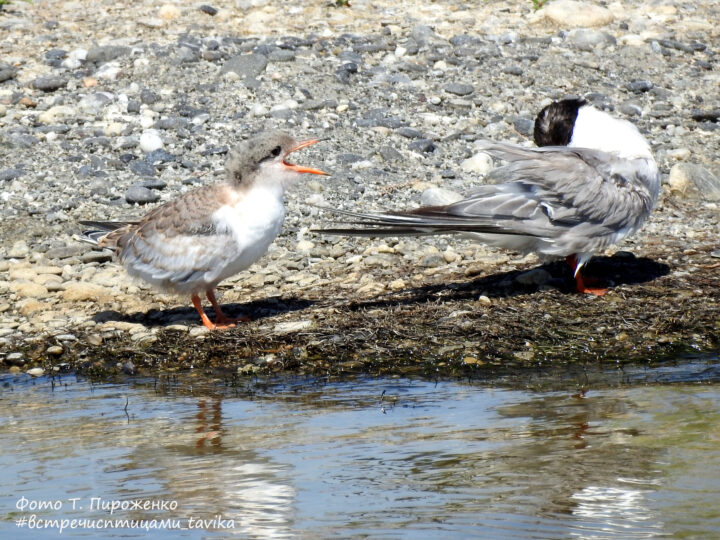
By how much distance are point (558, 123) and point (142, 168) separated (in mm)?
2678

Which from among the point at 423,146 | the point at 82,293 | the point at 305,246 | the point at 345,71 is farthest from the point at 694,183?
the point at 82,293

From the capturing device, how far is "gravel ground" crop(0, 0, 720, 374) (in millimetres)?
5156

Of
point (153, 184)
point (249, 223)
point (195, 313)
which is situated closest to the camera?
point (249, 223)

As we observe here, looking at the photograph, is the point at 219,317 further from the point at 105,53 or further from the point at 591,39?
the point at 591,39

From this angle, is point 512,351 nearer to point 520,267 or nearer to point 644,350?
point 644,350

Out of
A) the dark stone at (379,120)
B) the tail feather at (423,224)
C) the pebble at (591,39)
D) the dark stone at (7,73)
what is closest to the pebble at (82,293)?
the tail feather at (423,224)

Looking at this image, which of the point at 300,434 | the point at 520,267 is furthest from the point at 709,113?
the point at 300,434

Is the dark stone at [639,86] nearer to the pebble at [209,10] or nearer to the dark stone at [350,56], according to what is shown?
the dark stone at [350,56]

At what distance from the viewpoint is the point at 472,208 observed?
219 inches

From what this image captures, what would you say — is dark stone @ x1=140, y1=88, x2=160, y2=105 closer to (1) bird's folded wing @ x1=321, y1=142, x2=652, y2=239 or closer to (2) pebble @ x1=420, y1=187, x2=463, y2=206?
(2) pebble @ x1=420, y1=187, x2=463, y2=206

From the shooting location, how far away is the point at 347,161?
23.9 ft

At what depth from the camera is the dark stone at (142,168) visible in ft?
23.5

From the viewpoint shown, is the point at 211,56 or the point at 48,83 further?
the point at 211,56

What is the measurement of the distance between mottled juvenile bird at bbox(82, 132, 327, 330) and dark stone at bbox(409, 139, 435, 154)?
2149mm
